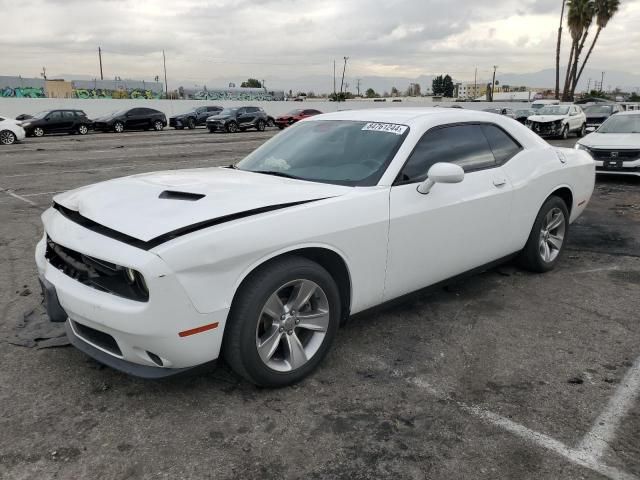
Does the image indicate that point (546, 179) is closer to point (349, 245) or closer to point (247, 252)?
point (349, 245)

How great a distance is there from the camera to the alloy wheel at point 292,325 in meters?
3.03

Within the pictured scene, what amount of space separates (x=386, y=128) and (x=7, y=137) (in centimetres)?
2177

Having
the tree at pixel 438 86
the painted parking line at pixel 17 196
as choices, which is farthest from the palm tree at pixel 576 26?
the tree at pixel 438 86

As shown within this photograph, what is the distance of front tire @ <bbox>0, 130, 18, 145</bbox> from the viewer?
21.1 metres

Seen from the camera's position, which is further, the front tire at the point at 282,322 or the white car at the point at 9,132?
the white car at the point at 9,132

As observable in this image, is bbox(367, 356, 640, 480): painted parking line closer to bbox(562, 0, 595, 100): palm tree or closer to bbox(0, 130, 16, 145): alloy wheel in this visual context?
bbox(0, 130, 16, 145): alloy wheel

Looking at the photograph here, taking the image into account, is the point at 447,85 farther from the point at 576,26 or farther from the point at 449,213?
the point at 449,213

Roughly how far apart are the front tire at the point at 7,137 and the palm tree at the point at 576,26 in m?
45.3

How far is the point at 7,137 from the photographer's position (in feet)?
69.7

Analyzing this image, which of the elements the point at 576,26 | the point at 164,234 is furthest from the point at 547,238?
the point at 576,26

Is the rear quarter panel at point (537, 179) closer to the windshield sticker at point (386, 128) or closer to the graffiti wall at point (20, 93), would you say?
the windshield sticker at point (386, 128)

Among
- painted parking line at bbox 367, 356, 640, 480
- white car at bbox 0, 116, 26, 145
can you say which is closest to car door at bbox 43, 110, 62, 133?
white car at bbox 0, 116, 26, 145

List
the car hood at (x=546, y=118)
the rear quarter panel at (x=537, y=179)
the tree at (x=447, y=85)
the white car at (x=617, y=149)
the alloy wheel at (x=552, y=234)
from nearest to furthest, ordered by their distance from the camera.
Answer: the rear quarter panel at (x=537, y=179) < the alloy wheel at (x=552, y=234) < the white car at (x=617, y=149) < the car hood at (x=546, y=118) < the tree at (x=447, y=85)

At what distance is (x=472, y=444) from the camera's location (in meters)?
2.67
